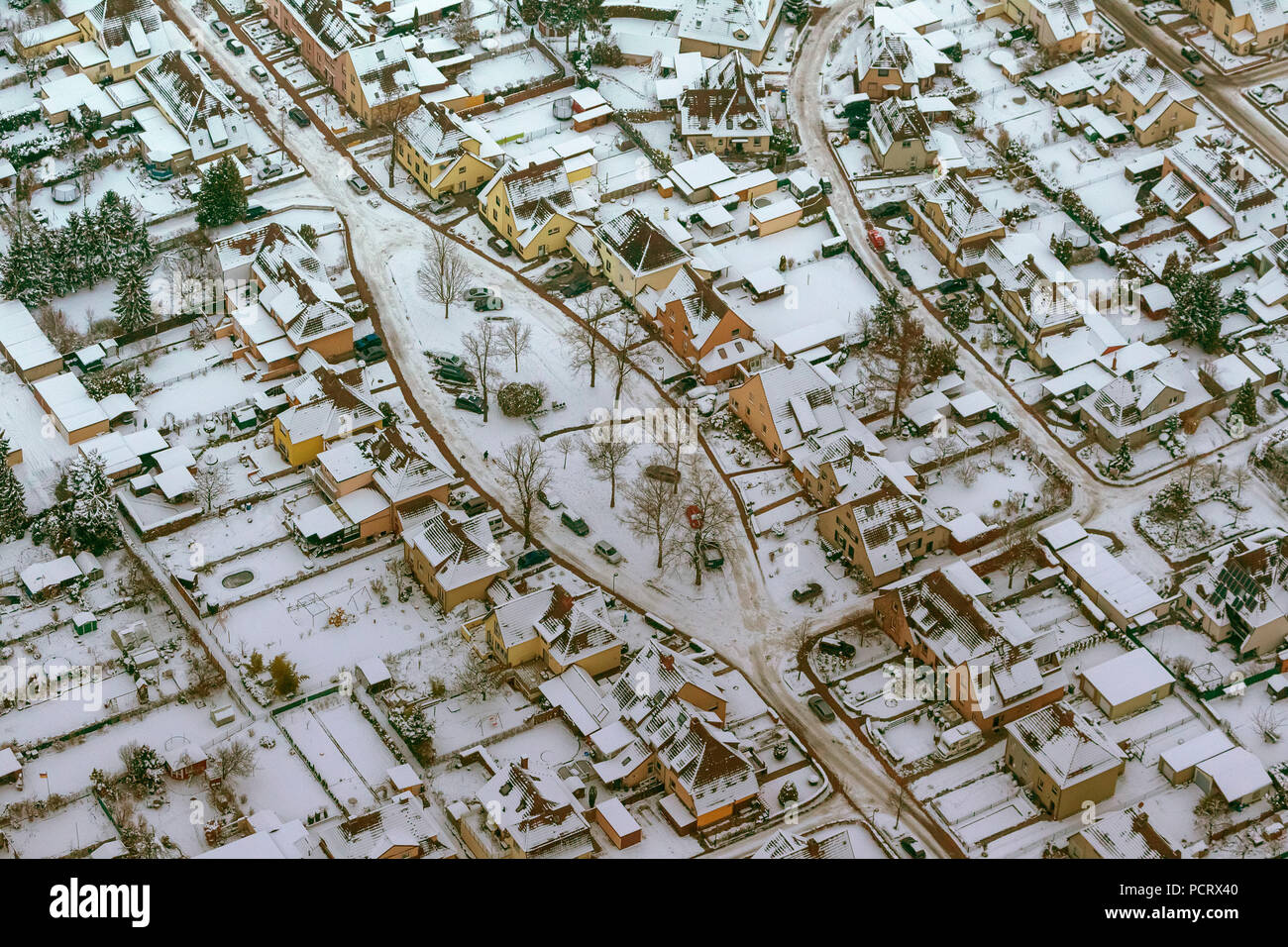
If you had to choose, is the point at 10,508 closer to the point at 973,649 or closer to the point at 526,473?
the point at 526,473

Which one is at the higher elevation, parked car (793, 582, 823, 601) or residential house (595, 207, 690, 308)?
residential house (595, 207, 690, 308)

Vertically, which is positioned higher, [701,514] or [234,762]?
[701,514]

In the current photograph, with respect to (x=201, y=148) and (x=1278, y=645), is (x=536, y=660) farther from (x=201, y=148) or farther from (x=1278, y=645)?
(x=201, y=148)

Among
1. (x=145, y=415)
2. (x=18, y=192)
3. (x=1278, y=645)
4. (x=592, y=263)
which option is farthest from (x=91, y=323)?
(x=1278, y=645)

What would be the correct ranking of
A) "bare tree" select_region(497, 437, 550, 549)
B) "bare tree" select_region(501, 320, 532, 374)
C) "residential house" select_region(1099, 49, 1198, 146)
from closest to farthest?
"bare tree" select_region(497, 437, 550, 549) < "bare tree" select_region(501, 320, 532, 374) < "residential house" select_region(1099, 49, 1198, 146)

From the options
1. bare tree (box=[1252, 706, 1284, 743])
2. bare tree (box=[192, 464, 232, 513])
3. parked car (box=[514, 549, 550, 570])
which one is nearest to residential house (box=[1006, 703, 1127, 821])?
bare tree (box=[1252, 706, 1284, 743])

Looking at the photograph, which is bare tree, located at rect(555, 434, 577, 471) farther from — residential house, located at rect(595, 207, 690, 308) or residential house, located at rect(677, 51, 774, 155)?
residential house, located at rect(677, 51, 774, 155)

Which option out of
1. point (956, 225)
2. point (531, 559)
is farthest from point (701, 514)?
point (956, 225)
